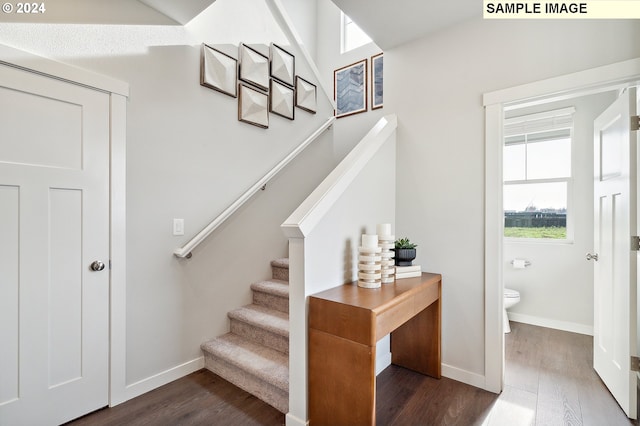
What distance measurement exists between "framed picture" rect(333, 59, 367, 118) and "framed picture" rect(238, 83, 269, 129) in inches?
59.1

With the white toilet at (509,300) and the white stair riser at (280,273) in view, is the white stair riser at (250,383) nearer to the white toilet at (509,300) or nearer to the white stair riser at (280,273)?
the white stair riser at (280,273)

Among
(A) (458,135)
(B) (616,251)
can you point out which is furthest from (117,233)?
(B) (616,251)

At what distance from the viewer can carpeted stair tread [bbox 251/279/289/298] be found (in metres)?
2.40

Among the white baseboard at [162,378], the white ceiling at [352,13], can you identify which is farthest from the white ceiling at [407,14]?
the white baseboard at [162,378]

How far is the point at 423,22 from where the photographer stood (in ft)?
7.12

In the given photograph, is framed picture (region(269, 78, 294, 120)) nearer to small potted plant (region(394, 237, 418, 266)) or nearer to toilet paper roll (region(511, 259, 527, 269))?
small potted plant (region(394, 237, 418, 266))

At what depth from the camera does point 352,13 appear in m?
2.09

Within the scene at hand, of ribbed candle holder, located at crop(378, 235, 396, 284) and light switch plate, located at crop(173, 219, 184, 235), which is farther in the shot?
light switch plate, located at crop(173, 219, 184, 235)

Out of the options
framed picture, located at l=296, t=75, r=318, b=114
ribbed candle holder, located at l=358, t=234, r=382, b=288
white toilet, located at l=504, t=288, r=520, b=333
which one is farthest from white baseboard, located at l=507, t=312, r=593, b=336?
framed picture, located at l=296, t=75, r=318, b=114

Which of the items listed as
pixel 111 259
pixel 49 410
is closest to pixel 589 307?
pixel 111 259

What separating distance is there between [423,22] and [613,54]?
3.68ft

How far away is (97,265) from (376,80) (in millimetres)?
3407

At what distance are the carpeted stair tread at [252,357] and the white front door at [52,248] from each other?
26.7 inches

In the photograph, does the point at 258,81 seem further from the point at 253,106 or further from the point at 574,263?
the point at 574,263
